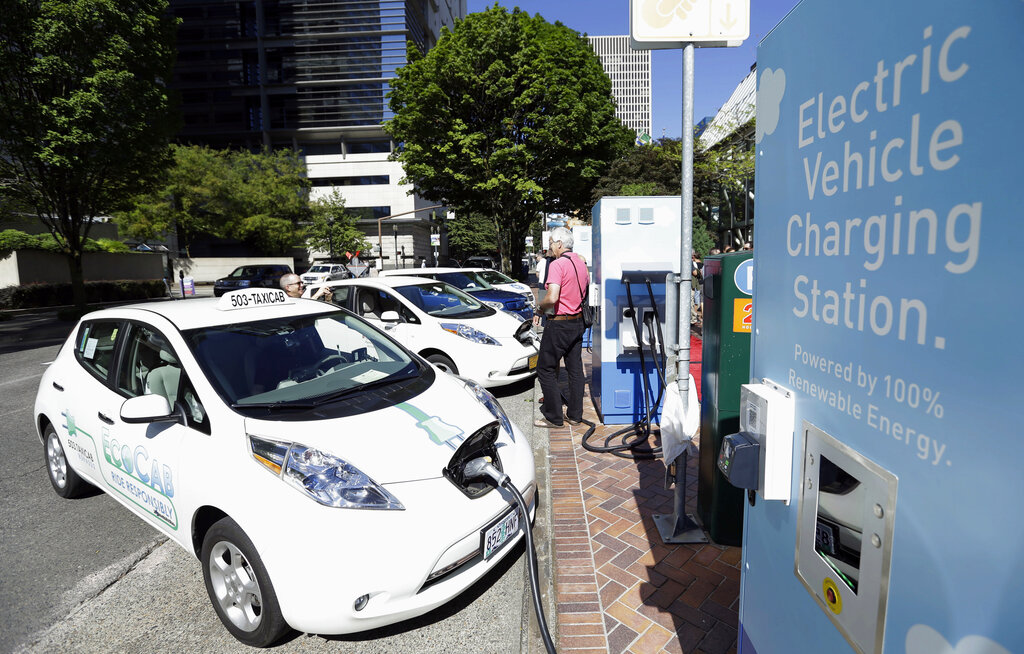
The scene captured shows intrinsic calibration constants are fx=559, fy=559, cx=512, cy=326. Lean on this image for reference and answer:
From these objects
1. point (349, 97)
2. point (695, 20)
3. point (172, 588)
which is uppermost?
point (349, 97)

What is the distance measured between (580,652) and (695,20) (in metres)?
3.20

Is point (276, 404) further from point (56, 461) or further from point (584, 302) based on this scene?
point (584, 302)

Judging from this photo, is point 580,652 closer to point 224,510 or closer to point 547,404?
point 224,510

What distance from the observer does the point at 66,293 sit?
23.9 meters

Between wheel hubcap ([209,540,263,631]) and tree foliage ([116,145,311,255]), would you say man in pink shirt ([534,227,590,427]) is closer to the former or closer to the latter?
wheel hubcap ([209,540,263,631])

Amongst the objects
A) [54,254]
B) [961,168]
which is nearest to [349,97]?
[54,254]

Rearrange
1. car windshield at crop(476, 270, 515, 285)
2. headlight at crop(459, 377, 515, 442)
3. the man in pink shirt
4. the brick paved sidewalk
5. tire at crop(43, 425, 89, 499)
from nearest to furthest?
1. the brick paved sidewalk
2. headlight at crop(459, 377, 515, 442)
3. tire at crop(43, 425, 89, 499)
4. the man in pink shirt
5. car windshield at crop(476, 270, 515, 285)

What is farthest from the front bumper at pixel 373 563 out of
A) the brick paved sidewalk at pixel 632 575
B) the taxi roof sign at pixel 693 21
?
the taxi roof sign at pixel 693 21

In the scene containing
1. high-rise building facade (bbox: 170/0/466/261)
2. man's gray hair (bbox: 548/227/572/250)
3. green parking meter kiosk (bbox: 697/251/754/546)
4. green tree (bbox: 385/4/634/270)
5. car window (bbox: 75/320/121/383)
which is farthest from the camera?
high-rise building facade (bbox: 170/0/466/261)

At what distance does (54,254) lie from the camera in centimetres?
2575

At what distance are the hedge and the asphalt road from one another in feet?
75.5

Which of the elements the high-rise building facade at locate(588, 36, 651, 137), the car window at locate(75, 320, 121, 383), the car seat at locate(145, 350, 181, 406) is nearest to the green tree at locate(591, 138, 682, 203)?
the car window at locate(75, 320, 121, 383)

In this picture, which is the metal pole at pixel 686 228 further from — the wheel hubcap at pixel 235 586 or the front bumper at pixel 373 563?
the wheel hubcap at pixel 235 586

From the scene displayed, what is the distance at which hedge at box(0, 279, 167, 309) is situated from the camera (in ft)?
71.1
